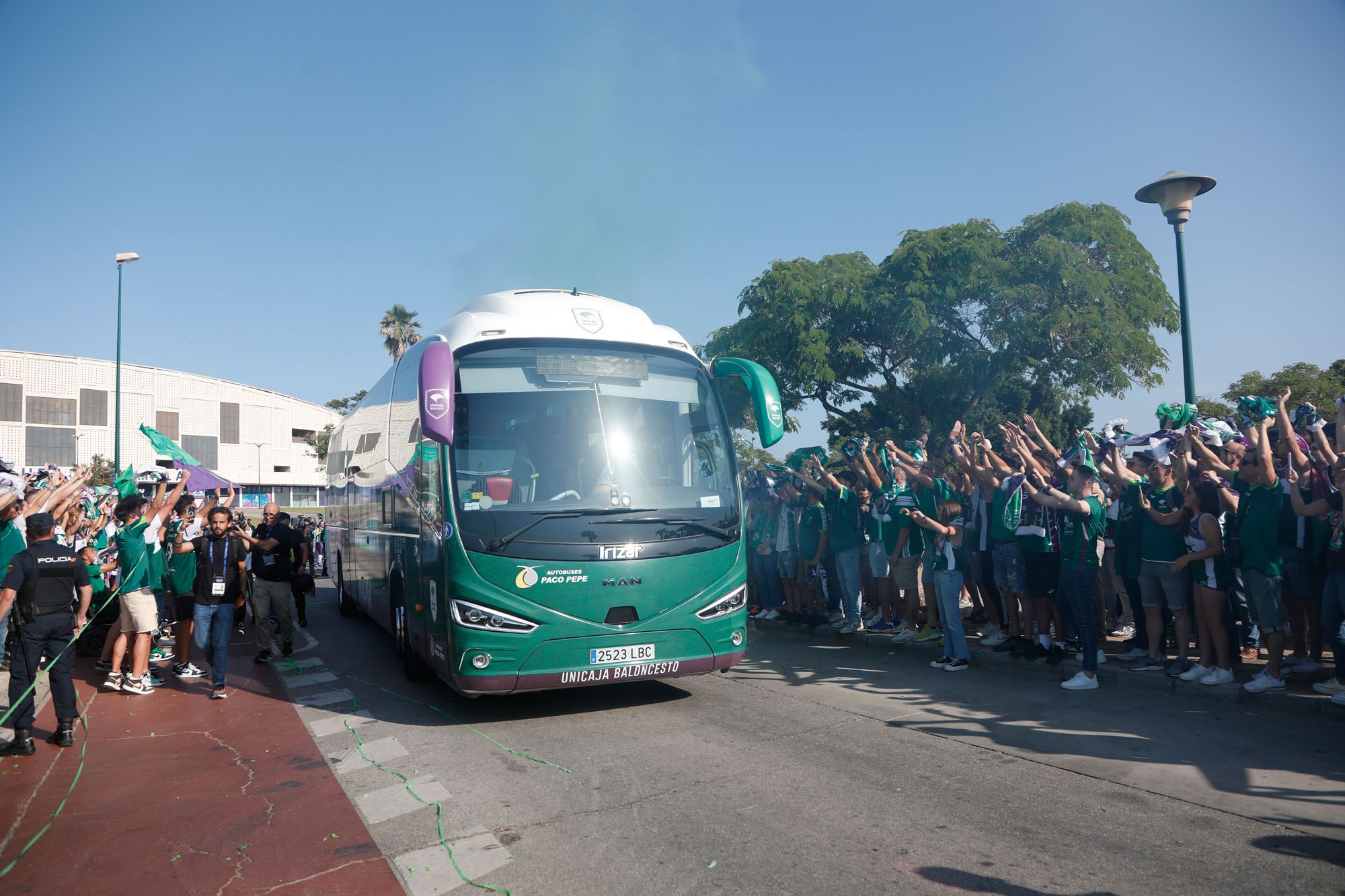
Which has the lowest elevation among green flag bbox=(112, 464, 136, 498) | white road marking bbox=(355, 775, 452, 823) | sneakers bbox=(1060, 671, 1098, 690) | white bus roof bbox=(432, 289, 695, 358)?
white road marking bbox=(355, 775, 452, 823)

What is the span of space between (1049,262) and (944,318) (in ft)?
9.54

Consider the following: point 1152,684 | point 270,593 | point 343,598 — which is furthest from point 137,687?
point 1152,684

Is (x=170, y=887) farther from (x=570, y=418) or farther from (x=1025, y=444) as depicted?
(x=1025, y=444)

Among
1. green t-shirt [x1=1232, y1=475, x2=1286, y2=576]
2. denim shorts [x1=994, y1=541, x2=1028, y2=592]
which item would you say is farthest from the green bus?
green t-shirt [x1=1232, y1=475, x2=1286, y2=576]

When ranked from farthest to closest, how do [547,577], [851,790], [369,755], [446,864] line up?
[547,577] < [369,755] < [851,790] < [446,864]

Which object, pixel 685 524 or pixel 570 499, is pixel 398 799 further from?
pixel 685 524

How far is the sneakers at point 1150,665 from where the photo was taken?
25.5 feet

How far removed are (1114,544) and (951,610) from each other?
183cm

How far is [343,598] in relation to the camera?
16.2 meters

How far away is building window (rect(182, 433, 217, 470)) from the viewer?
7606cm

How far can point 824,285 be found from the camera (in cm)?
2431

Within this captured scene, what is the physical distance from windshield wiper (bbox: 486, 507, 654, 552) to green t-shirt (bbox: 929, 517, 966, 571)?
3.38 metres

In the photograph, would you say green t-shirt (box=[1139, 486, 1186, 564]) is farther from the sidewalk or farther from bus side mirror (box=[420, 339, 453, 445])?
the sidewalk

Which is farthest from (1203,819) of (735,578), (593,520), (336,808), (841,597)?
(841,597)
